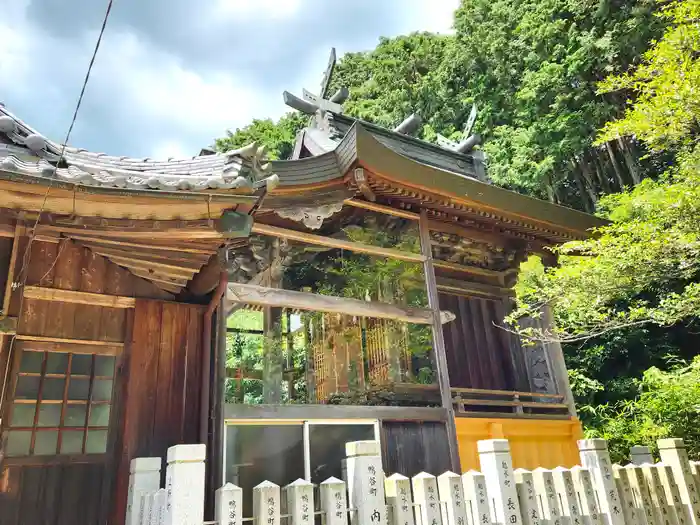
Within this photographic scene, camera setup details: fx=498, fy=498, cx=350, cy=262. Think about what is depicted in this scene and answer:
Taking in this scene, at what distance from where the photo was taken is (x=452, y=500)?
383 centimetres

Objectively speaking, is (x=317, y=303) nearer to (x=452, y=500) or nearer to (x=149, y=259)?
(x=149, y=259)

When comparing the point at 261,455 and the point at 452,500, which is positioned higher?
the point at 261,455

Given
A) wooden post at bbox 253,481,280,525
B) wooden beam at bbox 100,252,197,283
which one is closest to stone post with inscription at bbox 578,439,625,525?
wooden post at bbox 253,481,280,525

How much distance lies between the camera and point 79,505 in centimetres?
471

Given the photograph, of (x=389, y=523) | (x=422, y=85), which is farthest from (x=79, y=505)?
(x=422, y=85)

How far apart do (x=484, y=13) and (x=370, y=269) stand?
1901 centimetres

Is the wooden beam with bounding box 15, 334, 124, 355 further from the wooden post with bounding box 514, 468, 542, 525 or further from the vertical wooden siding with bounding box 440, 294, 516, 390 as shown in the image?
the vertical wooden siding with bounding box 440, 294, 516, 390

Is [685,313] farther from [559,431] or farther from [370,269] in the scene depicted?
[370,269]

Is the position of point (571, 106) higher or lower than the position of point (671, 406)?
higher

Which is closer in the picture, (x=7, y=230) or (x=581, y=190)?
(x=7, y=230)

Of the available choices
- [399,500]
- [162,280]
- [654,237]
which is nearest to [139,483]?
[399,500]

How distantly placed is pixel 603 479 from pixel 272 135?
26.9 meters

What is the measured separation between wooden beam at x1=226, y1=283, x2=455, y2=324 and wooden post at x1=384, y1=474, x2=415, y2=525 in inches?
113

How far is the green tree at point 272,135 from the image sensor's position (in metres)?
27.8
